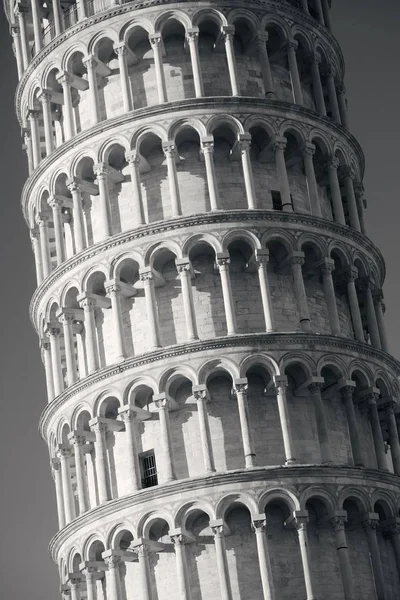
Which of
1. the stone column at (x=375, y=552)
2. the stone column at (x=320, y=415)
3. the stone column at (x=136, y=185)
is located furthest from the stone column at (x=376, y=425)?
the stone column at (x=136, y=185)

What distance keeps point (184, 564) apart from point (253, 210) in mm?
11256

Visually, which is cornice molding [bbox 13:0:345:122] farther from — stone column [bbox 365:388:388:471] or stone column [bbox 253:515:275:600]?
stone column [bbox 253:515:275:600]

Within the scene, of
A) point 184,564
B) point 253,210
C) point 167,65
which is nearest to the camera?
point 184,564

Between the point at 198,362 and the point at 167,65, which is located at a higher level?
the point at 167,65

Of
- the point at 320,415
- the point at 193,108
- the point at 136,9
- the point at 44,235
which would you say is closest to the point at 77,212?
the point at 44,235

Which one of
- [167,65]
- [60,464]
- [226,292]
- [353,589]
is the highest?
[167,65]

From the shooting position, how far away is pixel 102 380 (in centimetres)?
4953

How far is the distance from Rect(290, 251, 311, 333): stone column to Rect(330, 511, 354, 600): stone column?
625 centimetres

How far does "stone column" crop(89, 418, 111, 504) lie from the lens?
48.9 metres

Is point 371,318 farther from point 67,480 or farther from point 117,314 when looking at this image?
point 67,480

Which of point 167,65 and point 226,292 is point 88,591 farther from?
point 167,65

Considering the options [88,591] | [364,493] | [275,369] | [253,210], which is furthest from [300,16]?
[88,591]

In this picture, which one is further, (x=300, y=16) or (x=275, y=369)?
(x=300, y=16)

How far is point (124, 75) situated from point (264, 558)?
16719mm
